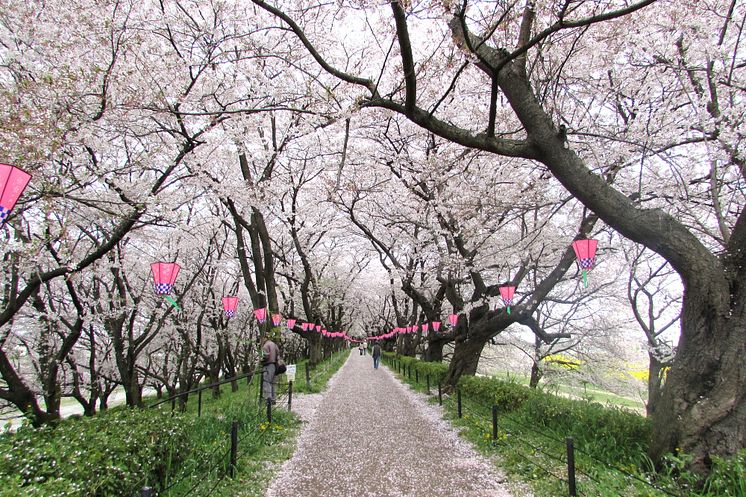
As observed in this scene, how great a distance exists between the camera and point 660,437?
4.83m

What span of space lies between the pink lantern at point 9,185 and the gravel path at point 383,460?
182 inches

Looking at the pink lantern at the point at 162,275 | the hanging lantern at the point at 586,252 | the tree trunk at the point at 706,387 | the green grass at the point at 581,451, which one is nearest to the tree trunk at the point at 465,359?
the green grass at the point at 581,451

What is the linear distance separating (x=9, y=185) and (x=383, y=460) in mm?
6427

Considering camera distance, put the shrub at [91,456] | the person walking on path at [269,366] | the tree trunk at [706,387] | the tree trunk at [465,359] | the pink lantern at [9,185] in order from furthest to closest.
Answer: the tree trunk at [465,359] < the person walking on path at [269,366] < the tree trunk at [706,387] < the pink lantern at [9,185] < the shrub at [91,456]

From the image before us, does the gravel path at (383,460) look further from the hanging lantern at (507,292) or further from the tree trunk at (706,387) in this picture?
the hanging lantern at (507,292)

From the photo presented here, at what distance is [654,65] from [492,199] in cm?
384

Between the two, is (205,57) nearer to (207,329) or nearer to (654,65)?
(654,65)

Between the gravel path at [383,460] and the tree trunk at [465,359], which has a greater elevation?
the tree trunk at [465,359]

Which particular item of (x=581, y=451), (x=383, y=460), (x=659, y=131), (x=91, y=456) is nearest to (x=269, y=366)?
(x=383, y=460)

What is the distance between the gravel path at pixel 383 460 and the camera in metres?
5.51

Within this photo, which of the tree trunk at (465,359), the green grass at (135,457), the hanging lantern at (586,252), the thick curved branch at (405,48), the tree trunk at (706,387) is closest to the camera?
the green grass at (135,457)

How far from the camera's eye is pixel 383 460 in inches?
268

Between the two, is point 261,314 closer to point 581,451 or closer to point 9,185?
point 9,185

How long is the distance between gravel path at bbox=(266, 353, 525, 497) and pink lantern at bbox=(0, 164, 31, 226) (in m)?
4.63
